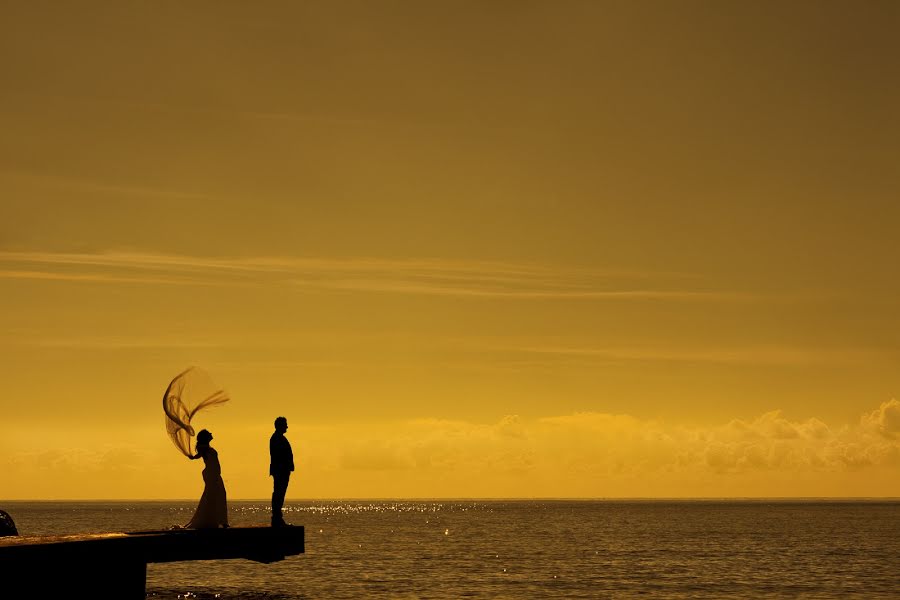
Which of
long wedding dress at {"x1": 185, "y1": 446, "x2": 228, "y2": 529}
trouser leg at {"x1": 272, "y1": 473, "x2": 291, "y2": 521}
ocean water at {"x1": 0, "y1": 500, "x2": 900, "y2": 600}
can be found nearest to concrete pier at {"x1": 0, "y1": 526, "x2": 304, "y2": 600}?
trouser leg at {"x1": 272, "y1": 473, "x2": 291, "y2": 521}

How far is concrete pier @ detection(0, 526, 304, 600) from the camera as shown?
69.6 ft

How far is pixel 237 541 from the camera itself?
992 inches

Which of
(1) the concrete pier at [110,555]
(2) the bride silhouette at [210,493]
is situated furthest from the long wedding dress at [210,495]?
(1) the concrete pier at [110,555]

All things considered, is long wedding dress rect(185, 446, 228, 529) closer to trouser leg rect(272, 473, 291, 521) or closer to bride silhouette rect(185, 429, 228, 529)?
bride silhouette rect(185, 429, 228, 529)

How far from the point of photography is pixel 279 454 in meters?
25.8

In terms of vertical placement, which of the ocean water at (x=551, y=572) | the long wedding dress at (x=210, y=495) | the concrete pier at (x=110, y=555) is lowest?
the ocean water at (x=551, y=572)

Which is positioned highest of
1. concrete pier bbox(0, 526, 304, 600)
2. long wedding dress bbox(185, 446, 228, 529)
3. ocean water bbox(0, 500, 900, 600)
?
long wedding dress bbox(185, 446, 228, 529)

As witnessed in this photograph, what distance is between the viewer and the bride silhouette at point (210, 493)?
25.9 metres

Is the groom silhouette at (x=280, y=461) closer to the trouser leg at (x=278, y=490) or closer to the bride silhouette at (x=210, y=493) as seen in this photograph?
the trouser leg at (x=278, y=490)

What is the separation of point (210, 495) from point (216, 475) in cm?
55

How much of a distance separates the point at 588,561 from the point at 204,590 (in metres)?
33.3

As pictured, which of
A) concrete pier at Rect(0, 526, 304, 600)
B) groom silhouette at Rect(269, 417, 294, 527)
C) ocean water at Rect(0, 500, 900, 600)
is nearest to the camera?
concrete pier at Rect(0, 526, 304, 600)

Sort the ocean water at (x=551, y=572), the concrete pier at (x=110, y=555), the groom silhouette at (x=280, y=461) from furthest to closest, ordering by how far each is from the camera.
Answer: the ocean water at (x=551, y=572), the groom silhouette at (x=280, y=461), the concrete pier at (x=110, y=555)

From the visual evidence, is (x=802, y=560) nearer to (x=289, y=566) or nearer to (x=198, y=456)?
(x=289, y=566)
